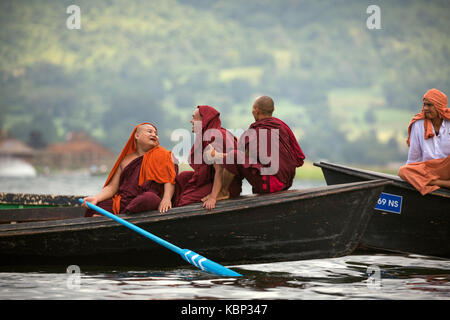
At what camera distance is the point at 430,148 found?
6.81 meters

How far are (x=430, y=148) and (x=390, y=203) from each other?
28.7 inches

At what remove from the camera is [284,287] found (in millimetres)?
5816

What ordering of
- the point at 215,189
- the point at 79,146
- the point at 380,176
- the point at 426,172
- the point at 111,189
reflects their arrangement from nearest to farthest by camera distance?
the point at 215,189
the point at 111,189
the point at 426,172
the point at 380,176
the point at 79,146

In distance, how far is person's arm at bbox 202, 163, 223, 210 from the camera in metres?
5.79

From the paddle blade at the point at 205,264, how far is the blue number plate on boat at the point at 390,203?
75.2 inches

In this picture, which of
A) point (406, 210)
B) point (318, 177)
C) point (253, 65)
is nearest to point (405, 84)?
point (253, 65)

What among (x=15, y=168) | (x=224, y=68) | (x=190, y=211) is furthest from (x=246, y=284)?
(x=224, y=68)

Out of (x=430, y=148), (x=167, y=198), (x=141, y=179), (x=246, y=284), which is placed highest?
(x=430, y=148)

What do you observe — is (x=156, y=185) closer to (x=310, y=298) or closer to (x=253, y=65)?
(x=310, y=298)

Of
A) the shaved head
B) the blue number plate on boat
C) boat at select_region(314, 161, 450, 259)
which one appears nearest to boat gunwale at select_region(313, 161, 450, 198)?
boat at select_region(314, 161, 450, 259)

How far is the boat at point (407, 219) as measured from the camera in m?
6.63

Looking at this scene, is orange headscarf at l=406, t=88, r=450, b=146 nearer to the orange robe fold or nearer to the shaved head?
the orange robe fold

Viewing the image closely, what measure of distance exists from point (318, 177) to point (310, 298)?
2494 inches

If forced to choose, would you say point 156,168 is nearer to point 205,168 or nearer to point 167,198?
point 167,198
